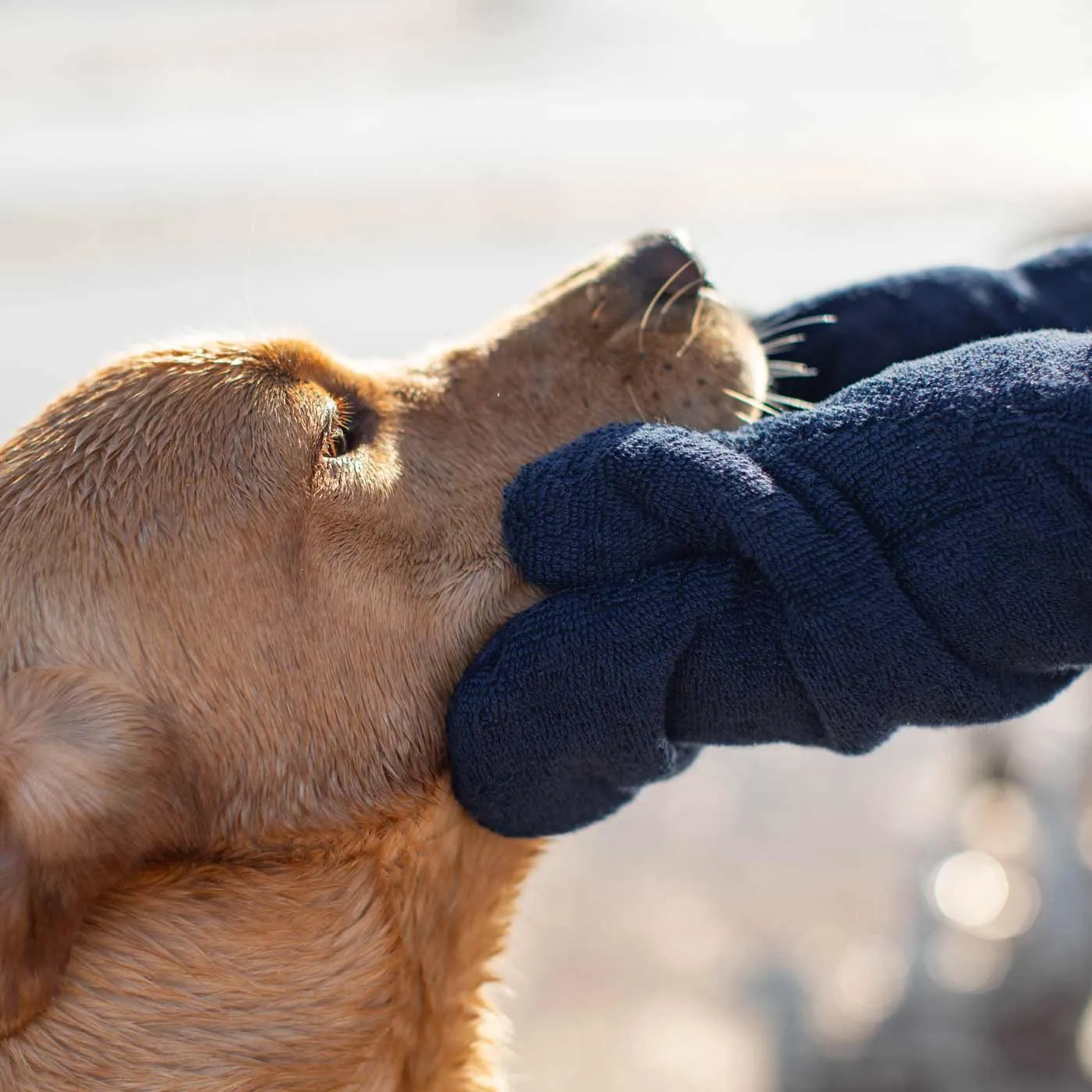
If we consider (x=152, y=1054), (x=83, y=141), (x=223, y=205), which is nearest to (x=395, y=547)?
(x=152, y=1054)

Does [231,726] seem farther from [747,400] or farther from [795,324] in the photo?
[795,324]

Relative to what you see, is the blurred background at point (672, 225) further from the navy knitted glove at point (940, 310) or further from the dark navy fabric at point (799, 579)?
the navy knitted glove at point (940, 310)

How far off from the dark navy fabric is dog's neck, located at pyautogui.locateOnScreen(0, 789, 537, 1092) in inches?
9.6

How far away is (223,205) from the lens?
741cm

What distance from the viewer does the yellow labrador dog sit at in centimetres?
193

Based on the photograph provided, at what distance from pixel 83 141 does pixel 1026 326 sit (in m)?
7.26

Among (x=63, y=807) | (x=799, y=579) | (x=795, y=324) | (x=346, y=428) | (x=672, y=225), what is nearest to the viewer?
(x=799, y=579)

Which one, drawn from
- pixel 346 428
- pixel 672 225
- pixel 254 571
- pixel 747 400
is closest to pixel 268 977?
pixel 254 571

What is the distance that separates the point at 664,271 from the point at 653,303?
88 mm

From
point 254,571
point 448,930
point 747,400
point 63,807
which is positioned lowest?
point 448,930

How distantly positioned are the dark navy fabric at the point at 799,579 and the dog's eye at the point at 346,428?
0.34 meters

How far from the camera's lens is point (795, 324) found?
245 centimetres

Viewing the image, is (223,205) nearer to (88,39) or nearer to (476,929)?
(88,39)

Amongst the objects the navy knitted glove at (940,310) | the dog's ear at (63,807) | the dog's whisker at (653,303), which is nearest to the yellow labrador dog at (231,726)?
the dog's ear at (63,807)
